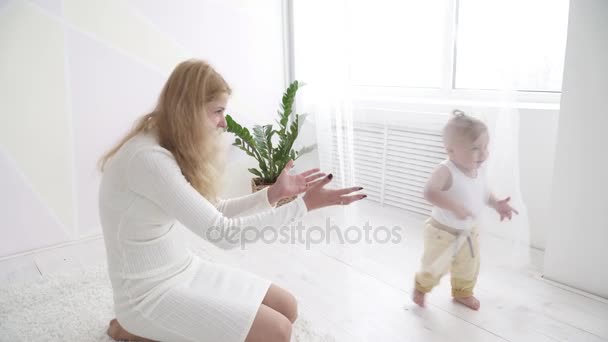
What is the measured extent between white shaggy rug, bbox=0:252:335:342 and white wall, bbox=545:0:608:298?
1140 millimetres

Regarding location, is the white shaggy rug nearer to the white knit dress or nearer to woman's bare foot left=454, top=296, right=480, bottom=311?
the white knit dress

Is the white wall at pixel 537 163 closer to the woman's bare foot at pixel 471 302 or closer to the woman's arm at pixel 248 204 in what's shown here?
the woman's bare foot at pixel 471 302

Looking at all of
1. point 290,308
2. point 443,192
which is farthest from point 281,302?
point 443,192

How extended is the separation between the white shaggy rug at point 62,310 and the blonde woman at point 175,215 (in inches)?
16.1

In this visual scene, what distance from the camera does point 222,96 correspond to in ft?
5.05

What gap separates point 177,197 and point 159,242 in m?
0.23

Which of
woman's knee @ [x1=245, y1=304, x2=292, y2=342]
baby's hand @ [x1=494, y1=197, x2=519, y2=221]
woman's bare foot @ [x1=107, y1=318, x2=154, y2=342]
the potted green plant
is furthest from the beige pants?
the potted green plant

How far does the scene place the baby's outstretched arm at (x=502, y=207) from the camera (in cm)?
194

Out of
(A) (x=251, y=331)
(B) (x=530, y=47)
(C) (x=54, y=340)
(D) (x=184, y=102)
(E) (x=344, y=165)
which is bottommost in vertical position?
(C) (x=54, y=340)

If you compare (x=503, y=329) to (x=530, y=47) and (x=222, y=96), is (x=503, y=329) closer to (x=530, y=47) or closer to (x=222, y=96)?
(x=530, y=47)

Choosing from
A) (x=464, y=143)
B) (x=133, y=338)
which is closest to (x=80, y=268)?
(x=133, y=338)

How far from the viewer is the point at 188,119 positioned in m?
1.49

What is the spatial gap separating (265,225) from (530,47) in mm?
1430

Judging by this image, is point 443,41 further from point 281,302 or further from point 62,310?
point 62,310
